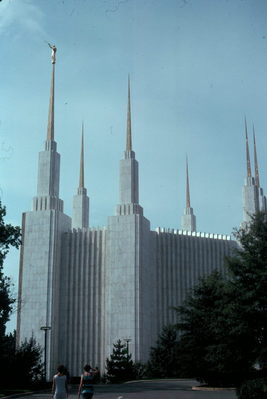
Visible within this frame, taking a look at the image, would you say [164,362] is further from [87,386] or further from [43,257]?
[87,386]

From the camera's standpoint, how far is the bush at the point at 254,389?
63.5 ft

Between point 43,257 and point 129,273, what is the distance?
8.64 m

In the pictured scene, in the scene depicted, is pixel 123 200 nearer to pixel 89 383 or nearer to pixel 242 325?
pixel 242 325

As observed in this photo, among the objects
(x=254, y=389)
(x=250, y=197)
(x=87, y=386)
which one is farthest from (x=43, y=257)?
(x=87, y=386)

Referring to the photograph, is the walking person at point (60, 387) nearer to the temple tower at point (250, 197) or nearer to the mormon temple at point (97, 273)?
the mormon temple at point (97, 273)

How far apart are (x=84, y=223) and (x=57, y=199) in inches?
315

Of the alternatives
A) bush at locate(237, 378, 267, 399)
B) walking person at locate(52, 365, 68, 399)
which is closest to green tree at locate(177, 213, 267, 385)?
bush at locate(237, 378, 267, 399)

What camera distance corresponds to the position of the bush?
19.3 meters

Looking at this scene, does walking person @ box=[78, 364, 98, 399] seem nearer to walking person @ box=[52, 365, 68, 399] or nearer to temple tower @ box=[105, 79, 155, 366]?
walking person @ box=[52, 365, 68, 399]

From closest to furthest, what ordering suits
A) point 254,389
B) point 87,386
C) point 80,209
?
point 87,386 < point 254,389 < point 80,209

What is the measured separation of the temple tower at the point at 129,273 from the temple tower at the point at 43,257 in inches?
201

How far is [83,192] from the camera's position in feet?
238

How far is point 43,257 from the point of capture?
204 feet

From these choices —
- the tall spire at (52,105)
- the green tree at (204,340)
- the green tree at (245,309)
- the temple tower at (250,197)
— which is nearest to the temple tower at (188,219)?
the temple tower at (250,197)
